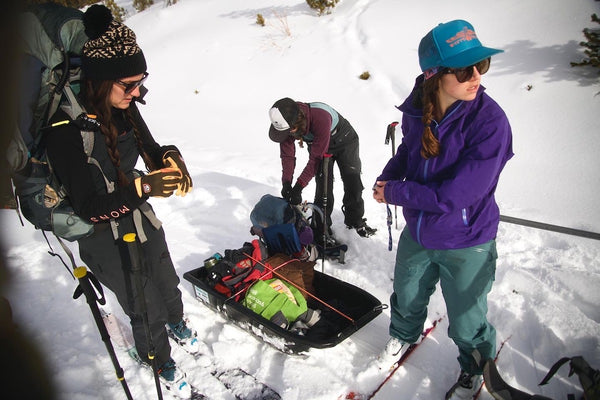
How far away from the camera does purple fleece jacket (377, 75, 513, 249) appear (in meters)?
2.01

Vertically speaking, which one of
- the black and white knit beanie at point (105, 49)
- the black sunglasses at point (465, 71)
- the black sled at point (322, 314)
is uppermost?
the black and white knit beanie at point (105, 49)

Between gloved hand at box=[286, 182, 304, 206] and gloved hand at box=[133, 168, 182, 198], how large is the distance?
6.78ft

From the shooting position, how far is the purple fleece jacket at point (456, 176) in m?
2.01

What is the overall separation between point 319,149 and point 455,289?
6.95 ft

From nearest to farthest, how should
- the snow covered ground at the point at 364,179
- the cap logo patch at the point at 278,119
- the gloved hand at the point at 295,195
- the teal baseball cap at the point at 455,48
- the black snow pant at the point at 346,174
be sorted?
the teal baseball cap at the point at 455,48 < the snow covered ground at the point at 364,179 < the cap logo patch at the point at 278,119 < the gloved hand at the point at 295,195 < the black snow pant at the point at 346,174

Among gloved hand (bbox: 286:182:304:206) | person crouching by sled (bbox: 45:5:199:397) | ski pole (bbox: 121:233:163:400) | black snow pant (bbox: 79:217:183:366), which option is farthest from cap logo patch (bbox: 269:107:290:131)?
ski pole (bbox: 121:233:163:400)

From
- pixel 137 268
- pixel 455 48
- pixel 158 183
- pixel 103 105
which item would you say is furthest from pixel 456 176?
pixel 103 105

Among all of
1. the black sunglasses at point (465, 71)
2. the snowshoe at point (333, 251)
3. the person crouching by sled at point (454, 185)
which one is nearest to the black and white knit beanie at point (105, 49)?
the person crouching by sled at point (454, 185)

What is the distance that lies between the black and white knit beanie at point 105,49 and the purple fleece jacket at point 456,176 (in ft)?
5.44

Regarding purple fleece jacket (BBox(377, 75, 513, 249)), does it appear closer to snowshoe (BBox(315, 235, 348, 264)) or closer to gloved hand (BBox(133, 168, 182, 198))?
gloved hand (BBox(133, 168, 182, 198))

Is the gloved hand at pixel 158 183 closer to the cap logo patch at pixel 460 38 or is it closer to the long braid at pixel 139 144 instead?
the long braid at pixel 139 144

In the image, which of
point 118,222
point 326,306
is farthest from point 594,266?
point 118,222

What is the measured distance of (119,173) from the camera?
2.24 meters

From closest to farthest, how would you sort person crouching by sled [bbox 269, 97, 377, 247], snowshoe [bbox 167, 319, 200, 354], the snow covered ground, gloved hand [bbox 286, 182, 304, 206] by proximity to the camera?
the snow covered ground < snowshoe [bbox 167, 319, 200, 354] < person crouching by sled [bbox 269, 97, 377, 247] < gloved hand [bbox 286, 182, 304, 206]
